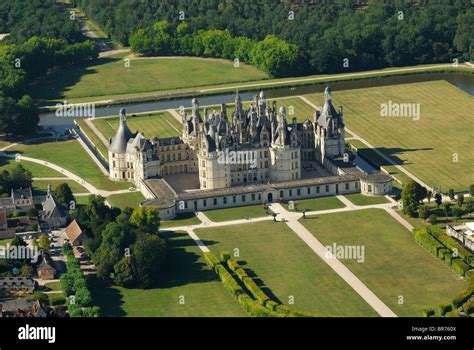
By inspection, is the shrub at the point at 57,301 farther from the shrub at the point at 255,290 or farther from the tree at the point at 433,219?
the tree at the point at 433,219

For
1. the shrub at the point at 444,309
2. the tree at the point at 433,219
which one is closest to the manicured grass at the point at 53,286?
the shrub at the point at 444,309

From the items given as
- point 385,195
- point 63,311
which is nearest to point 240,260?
point 63,311

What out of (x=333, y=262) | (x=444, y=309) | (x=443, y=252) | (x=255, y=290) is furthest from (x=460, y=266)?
(x=255, y=290)

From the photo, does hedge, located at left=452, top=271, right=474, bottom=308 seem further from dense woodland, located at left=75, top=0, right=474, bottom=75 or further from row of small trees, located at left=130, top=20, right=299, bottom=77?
dense woodland, located at left=75, top=0, right=474, bottom=75

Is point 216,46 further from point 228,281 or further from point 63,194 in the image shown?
point 228,281

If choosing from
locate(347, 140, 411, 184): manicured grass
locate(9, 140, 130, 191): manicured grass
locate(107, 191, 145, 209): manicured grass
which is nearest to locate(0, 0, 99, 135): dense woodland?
locate(9, 140, 130, 191): manicured grass
